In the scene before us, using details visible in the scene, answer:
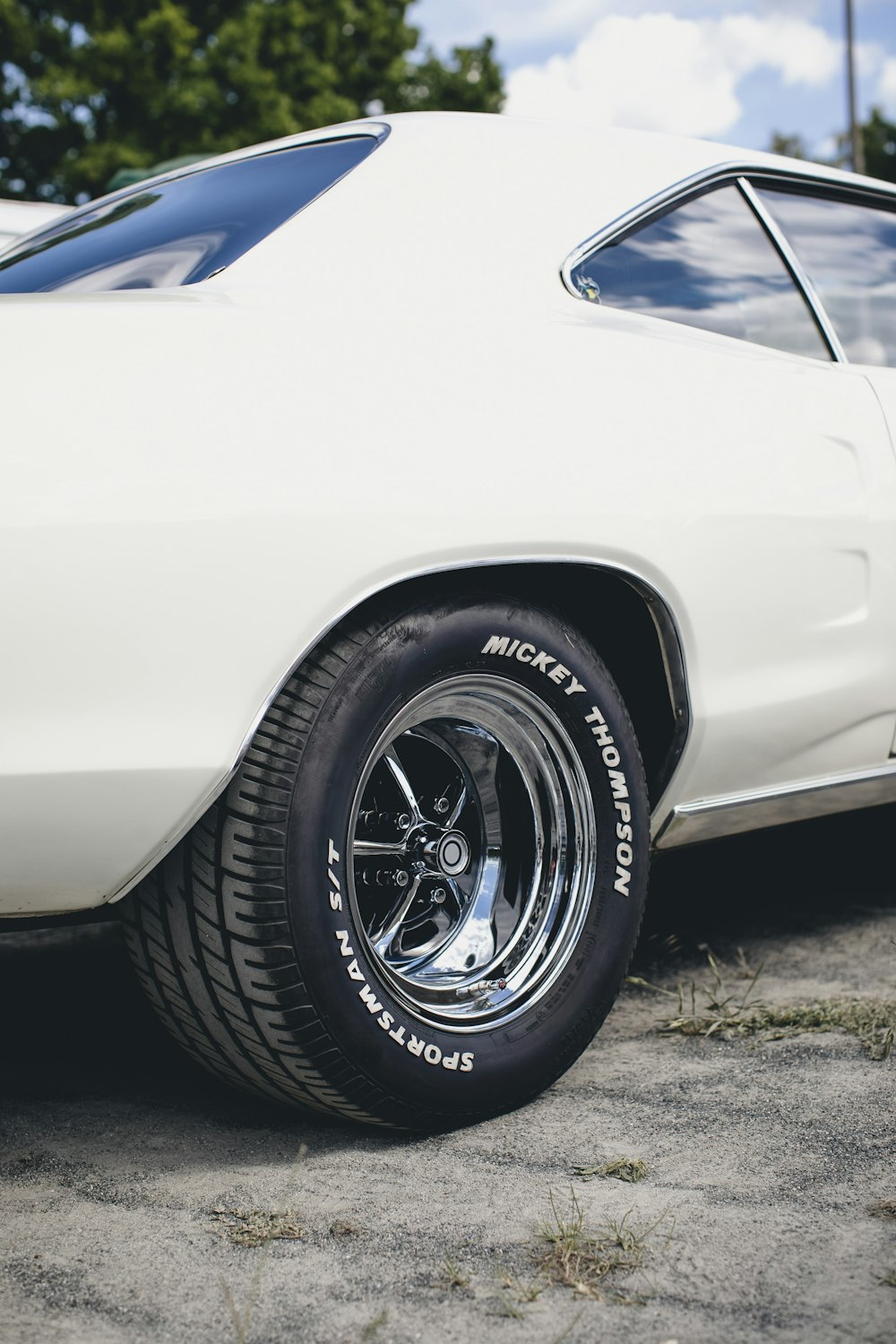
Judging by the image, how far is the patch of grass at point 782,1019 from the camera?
7.90 feet

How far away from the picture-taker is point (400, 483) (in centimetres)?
180

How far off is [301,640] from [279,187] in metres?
0.93

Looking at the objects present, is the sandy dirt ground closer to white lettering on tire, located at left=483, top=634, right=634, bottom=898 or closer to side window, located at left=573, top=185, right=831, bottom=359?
white lettering on tire, located at left=483, top=634, right=634, bottom=898

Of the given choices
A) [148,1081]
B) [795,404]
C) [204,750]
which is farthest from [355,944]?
[795,404]

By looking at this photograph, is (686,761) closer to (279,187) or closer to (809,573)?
(809,573)

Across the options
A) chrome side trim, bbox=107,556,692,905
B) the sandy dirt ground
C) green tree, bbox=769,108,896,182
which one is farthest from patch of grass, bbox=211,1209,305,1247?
green tree, bbox=769,108,896,182

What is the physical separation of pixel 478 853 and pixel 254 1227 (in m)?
0.72

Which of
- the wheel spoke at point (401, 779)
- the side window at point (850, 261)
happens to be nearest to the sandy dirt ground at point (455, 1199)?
the wheel spoke at point (401, 779)

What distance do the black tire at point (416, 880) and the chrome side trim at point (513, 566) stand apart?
0.05 meters

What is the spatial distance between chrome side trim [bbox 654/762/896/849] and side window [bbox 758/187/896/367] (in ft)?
2.97

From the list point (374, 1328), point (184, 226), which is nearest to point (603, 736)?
point (374, 1328)

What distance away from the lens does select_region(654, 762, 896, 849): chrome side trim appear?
2.38m

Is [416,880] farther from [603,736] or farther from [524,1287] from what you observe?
[524,1287]

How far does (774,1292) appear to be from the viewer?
1536mm
